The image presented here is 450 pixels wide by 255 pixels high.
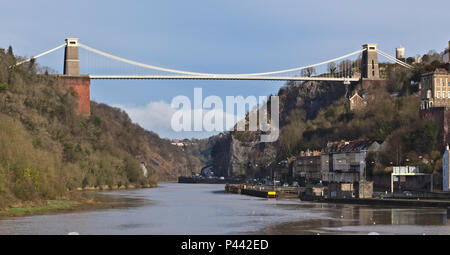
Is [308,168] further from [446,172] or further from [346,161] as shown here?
[446,172]

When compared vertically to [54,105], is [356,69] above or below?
above

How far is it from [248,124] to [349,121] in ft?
203

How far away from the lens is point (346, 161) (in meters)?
101

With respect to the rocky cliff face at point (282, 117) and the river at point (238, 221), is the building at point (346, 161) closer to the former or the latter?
the river at point (238, 221)

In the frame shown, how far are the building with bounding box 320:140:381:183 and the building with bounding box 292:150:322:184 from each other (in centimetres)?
199

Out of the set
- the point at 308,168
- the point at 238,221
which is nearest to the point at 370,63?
the point at 308,168

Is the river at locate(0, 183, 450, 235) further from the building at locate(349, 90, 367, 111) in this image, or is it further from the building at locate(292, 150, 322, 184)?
the building at locate(349, 90, 367, 111)

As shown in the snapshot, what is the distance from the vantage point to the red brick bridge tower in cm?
13200

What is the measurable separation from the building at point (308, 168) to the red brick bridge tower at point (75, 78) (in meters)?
34.6

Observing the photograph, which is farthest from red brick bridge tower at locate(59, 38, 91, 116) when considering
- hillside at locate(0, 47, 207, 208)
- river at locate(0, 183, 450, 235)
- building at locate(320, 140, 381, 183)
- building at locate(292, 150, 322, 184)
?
river at locate(0, 183, 450, 235)

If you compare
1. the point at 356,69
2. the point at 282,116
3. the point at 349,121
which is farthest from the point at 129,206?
the point at 282,116
